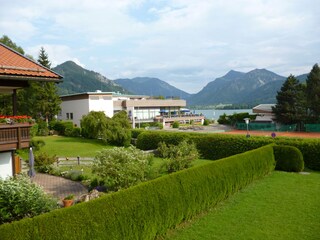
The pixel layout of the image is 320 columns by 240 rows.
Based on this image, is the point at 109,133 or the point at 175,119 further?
the point at 175,119

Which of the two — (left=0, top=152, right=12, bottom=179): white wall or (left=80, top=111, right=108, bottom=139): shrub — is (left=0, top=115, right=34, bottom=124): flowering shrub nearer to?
(left=0, top=152, right=12, bottom=179): white wall

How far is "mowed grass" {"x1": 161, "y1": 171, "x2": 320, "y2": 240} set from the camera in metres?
8.86

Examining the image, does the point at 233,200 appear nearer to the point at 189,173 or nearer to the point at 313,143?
the point at 189,173

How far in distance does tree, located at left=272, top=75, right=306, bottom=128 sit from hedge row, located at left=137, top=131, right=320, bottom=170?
105ft

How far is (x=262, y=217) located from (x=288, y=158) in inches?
381

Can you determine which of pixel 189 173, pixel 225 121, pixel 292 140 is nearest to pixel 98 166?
pixel 189 173

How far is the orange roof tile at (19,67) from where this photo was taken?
10.4 metres

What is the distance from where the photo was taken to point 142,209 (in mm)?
7965

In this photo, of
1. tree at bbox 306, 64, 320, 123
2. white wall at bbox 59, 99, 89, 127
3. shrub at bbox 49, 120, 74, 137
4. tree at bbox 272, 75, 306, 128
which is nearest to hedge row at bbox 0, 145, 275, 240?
shrub at bbox 49, 120, 74, 137

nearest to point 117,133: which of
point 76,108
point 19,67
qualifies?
point 19,67

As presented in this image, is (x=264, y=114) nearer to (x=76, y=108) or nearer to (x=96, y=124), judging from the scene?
(x=76, y=108)

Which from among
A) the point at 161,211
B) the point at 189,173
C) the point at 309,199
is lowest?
the point at 309,199

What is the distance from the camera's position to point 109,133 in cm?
3231

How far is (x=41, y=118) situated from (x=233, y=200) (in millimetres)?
40467
